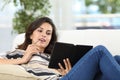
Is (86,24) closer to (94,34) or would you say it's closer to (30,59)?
(94,34)

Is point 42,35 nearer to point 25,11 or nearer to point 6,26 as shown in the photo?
point 25,11

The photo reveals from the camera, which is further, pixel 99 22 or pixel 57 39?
pixel 99 22

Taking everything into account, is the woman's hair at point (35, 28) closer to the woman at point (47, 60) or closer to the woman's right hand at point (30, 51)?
the woman at point (47, 60)

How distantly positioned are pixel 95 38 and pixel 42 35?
0.54 metres

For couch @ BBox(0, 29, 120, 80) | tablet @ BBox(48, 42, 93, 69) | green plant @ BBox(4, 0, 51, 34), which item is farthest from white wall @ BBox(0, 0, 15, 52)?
tablet @ BBox(48, 42, 93, 69)

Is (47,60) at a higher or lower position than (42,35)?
lower

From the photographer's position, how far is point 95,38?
2678 mm

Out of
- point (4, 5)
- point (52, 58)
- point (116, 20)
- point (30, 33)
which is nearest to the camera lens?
point (52, 58)

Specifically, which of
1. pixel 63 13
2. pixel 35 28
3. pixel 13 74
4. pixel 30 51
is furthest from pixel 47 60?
pixel 63 13

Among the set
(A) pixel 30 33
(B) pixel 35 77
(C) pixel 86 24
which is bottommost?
(C) pixel 86 24

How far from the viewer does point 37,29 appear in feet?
8.14

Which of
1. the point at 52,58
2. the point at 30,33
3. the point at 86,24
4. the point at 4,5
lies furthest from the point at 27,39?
the point at 86,24

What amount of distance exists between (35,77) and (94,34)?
93cm

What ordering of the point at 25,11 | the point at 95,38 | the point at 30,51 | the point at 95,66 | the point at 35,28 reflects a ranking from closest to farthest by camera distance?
the point at 95,66 < the point at 30,51 < the point at 35,28 < the point at 95,38 < the point at 25,11
